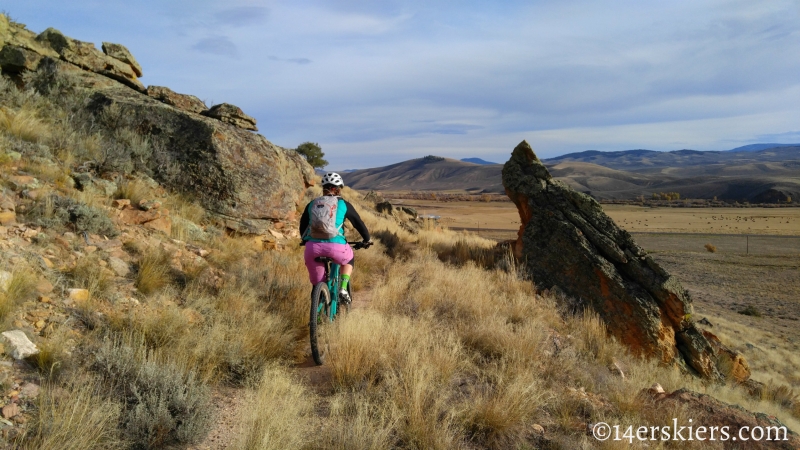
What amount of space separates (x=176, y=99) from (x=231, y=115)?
49.9 inches

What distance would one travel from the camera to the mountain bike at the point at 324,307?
406cm

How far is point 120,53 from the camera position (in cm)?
994

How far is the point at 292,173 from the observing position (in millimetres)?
9070

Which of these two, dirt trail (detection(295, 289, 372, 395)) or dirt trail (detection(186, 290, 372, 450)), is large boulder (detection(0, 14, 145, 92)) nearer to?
dirt trail (detection(295, 289, 372, 395))

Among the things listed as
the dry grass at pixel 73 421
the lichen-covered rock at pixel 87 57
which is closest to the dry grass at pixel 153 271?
the dry grass at pixel 73 421

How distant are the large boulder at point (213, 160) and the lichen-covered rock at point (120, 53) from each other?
2.14m

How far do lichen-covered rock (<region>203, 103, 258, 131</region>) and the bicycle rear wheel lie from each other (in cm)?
566

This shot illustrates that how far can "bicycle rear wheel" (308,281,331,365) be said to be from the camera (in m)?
4.01

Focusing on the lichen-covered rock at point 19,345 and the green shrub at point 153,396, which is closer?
the green shrub at point 153,396

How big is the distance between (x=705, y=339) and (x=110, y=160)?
11387 millimetres

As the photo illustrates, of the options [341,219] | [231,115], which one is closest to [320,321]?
[341,219]

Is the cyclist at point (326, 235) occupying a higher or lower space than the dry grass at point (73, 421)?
higher

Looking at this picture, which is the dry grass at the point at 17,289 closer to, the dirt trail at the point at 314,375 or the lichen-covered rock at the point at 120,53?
the dirt trail at the point at 314,375

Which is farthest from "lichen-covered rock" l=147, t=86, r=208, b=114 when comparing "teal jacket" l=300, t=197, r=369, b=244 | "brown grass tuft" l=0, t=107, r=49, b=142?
"teal jacket" l=300, t=197, r=369, b=244
